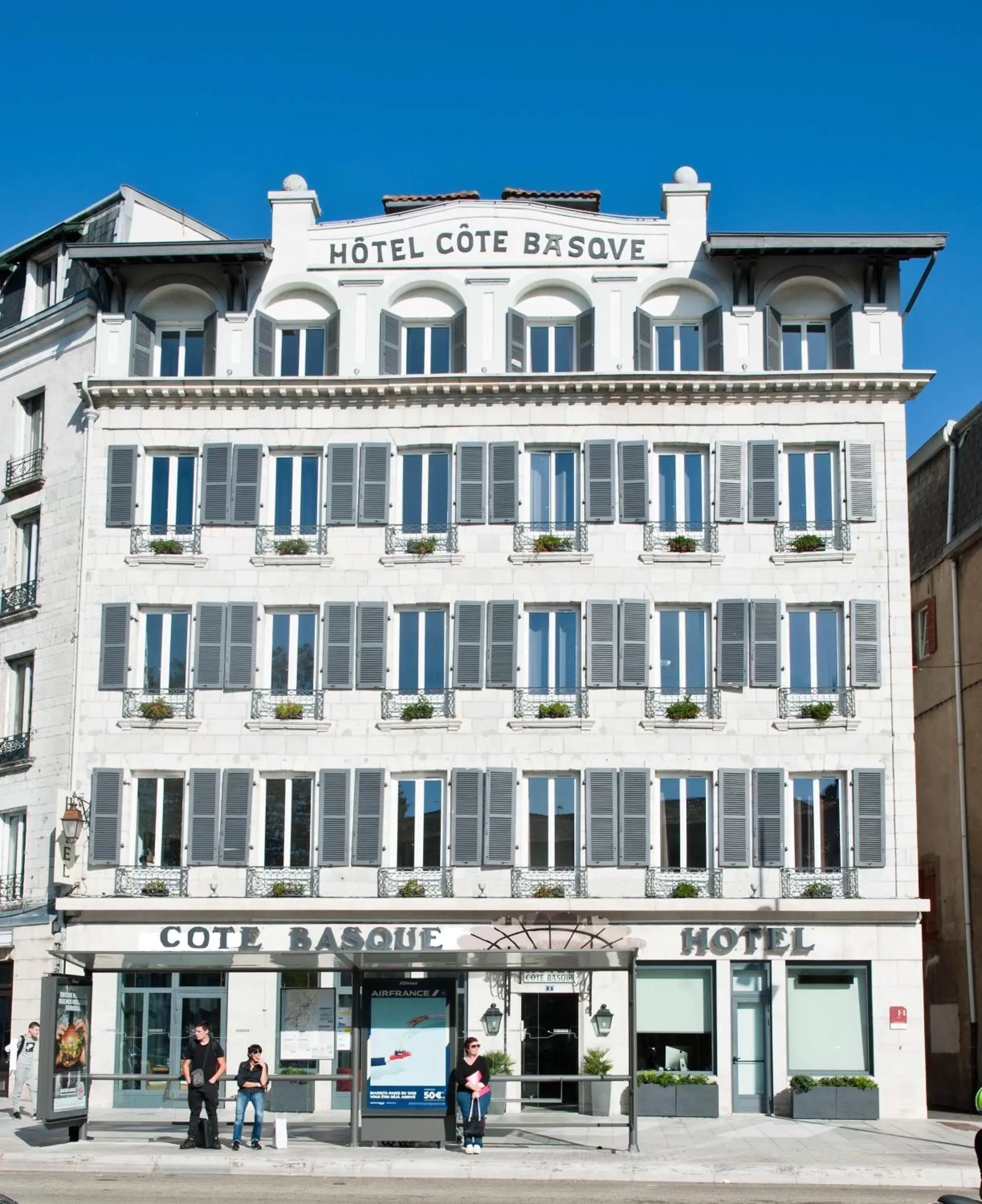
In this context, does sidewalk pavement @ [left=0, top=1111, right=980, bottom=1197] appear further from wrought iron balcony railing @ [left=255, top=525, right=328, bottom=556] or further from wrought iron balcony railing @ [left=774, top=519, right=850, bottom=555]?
wrought iron balcony railing @ [left=255, top=525, right=328, bottom=556]

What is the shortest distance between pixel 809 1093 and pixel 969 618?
12.4 metres

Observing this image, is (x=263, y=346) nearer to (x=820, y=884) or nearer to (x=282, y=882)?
(x=282, y=882)

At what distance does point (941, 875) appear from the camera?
3944cm

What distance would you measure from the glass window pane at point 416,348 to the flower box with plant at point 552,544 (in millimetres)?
4819

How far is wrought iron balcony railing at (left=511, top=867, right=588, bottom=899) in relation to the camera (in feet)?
109

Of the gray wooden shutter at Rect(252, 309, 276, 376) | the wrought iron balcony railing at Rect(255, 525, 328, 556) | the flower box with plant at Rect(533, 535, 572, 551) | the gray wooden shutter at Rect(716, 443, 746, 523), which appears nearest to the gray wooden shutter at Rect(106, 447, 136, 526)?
the wrought iron balcony railing at Rect(255, 525, 328, 556)

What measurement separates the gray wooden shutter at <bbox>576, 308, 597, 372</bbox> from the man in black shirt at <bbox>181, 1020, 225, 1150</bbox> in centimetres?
1671

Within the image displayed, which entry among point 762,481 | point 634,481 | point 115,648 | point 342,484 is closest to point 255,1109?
point 115,648

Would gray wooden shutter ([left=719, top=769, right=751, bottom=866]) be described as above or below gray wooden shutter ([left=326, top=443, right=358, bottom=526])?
below

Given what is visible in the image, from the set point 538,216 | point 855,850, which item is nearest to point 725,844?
point 855,850

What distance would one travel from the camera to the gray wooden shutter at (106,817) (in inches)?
1329

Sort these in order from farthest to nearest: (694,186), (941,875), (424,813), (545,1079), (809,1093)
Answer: (941,875), (694,186), (424,813), (809,1093), (545,1079)

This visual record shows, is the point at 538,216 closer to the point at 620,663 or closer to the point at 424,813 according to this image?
the point at 620,663

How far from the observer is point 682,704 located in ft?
111
